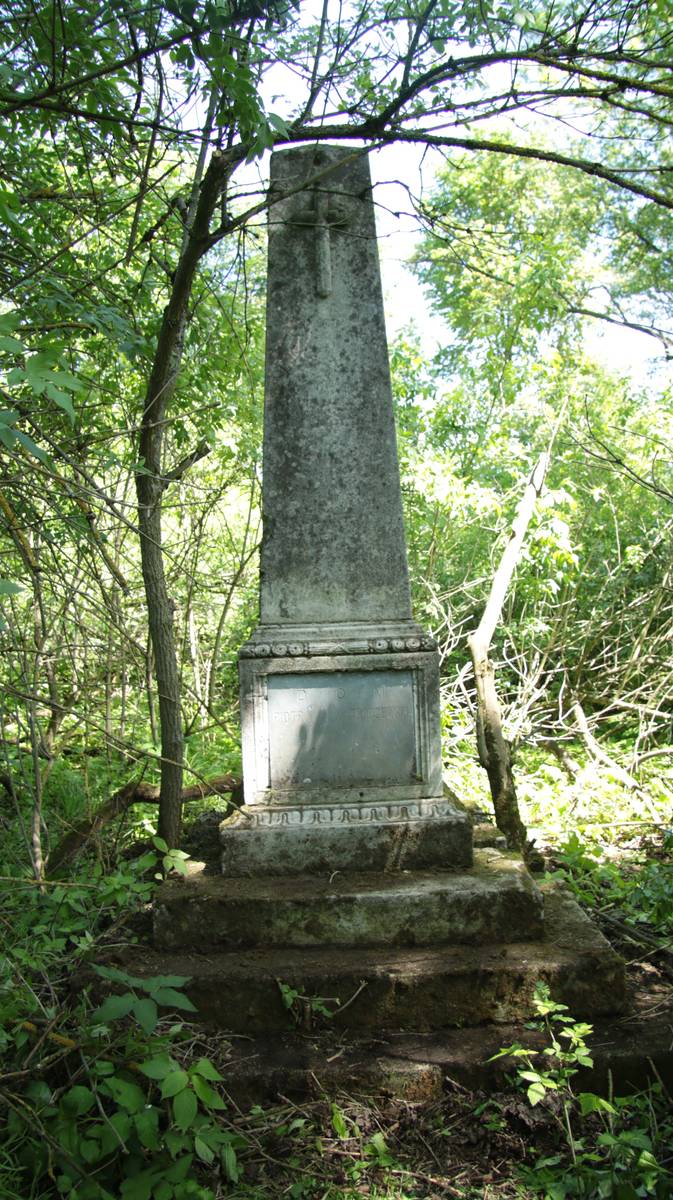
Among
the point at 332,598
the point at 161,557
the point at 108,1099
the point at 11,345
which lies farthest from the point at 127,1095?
the point at 161,557

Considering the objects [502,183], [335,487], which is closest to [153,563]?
[335,487]

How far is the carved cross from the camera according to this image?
3602mm

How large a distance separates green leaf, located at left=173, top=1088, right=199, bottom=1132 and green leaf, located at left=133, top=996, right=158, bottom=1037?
190 millimetres

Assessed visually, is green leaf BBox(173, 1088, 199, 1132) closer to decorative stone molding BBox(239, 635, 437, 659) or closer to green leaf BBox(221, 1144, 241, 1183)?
green leaf BBox(221, 1144, 241, 1183)

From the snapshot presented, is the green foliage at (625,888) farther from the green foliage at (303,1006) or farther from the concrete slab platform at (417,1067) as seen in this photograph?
the green foliage at (303,1006)

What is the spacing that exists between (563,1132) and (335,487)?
2.31 meters

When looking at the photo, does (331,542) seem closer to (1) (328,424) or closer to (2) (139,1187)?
(1) (328,424)

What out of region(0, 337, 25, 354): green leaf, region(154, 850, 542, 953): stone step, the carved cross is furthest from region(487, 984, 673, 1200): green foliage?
the carved cross

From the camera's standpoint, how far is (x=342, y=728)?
340 cm

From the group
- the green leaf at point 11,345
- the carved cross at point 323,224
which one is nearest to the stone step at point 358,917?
the green leaf at point 11,345

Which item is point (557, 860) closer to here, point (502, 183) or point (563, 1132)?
point (563, 1132)

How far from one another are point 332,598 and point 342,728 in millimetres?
518

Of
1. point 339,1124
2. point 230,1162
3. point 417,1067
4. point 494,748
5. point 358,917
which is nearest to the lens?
point 230,1162

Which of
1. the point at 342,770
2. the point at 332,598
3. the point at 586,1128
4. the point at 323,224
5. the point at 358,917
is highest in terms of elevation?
the point at 323,224
